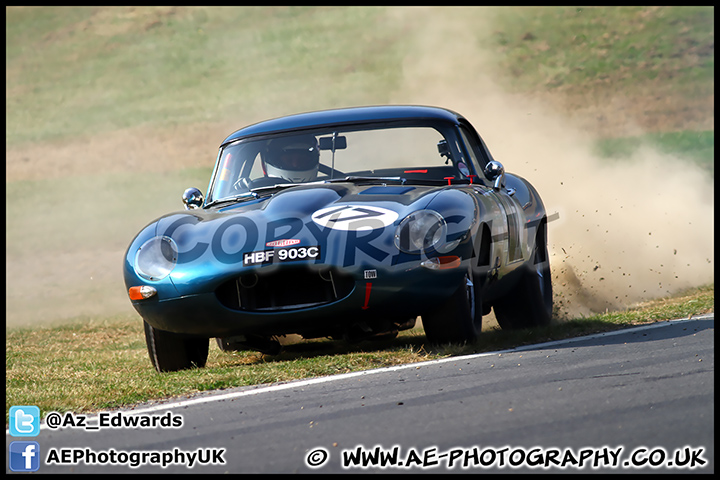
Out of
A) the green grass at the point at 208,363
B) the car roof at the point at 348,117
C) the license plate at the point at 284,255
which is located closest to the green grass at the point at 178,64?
the green grass at the point at 208,363

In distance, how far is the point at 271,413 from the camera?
478 cm

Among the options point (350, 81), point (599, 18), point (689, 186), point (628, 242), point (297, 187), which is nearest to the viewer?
point (297, 187)

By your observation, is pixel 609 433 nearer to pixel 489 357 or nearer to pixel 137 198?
pixel 489 357

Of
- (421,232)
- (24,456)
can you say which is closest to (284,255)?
(421,232)

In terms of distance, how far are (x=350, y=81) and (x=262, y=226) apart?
33449 mm

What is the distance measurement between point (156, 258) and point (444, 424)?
2908 mm

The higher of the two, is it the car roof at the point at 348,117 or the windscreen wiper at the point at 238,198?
the car roof at the point at 348,117

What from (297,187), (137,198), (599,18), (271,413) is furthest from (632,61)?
(271,413)

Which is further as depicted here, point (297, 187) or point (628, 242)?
point (628, 242)

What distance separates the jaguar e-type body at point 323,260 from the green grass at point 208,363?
22 cm

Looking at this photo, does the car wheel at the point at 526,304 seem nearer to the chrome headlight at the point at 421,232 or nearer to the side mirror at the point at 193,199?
the chrome headlight at the point at 421,232

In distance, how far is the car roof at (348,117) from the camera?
7852 mm

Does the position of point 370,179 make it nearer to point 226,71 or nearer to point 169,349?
point 169,349

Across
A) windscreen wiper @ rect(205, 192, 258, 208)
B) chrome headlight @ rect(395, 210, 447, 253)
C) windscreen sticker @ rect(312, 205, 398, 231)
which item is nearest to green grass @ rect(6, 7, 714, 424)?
windscreen wiper @ rect(205, 192, 258, 208)
